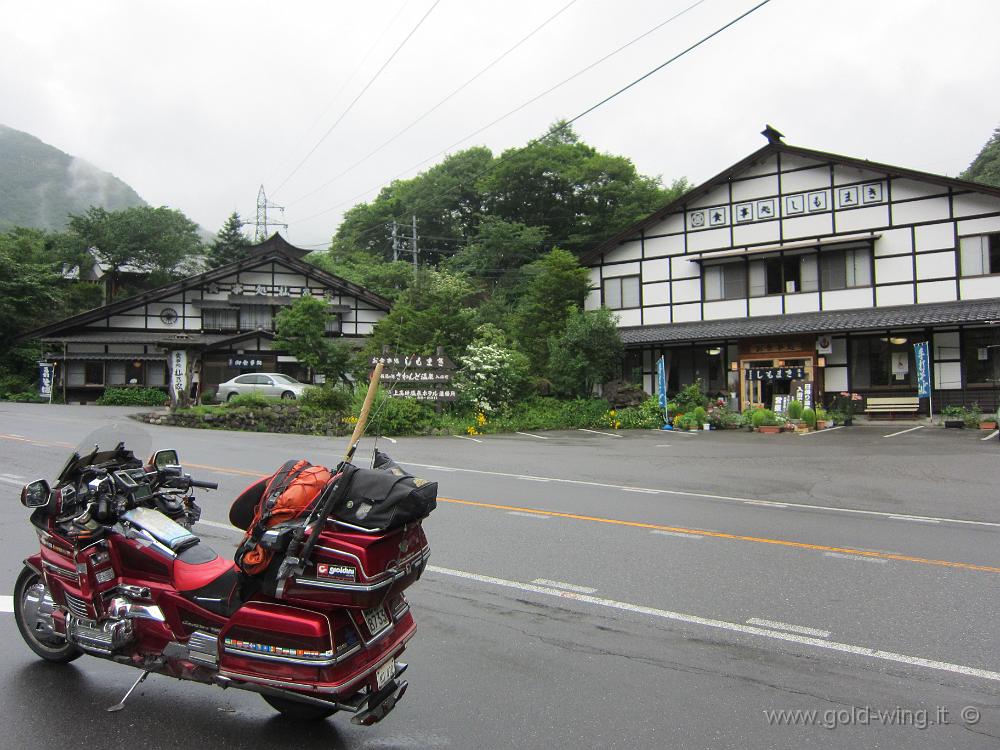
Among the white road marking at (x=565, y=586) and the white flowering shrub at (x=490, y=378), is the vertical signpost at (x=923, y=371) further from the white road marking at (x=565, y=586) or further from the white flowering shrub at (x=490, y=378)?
the white road marking at (x=565, y=586)

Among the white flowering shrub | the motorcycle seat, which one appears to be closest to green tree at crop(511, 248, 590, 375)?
the white flowering shrub

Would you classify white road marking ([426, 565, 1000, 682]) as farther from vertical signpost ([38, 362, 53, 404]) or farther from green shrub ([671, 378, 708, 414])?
vertical signpost ([38, 362, 53, 404])

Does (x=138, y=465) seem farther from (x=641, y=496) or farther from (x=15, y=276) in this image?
(x=15, y=276)

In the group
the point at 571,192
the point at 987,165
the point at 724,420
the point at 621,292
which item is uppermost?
the point at 987,165

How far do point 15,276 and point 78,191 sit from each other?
18800 cm

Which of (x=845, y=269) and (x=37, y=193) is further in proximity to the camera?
(x=37, y=193)

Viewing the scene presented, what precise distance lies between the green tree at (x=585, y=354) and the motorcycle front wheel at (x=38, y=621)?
21233 millimetres

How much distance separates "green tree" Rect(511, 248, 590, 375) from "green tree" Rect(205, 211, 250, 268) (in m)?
34.7

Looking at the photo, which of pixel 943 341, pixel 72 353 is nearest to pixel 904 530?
pixel 943 341

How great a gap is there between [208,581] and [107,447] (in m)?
1.22

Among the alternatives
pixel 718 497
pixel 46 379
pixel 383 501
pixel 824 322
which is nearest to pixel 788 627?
pixel 383 501

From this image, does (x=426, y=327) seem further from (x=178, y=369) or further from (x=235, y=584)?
(x=235, y=584)

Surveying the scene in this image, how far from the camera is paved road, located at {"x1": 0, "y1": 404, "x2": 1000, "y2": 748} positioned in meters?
3.46

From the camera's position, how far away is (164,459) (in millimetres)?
4398
